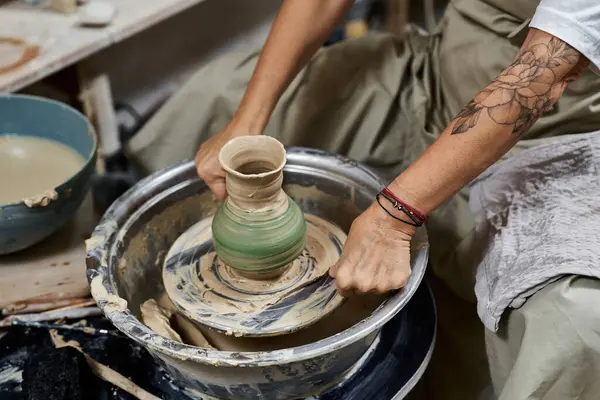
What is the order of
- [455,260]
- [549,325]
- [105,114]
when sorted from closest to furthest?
[549,325]
[455,260]
[105,114]

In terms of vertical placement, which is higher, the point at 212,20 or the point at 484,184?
the point at 484,184

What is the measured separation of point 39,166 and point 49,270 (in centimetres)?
26

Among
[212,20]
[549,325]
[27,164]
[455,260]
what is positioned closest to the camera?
[549,325]

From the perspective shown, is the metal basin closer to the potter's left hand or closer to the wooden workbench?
the potter's left hand

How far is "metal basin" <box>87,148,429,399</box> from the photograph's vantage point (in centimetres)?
100

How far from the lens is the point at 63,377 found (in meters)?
1.16

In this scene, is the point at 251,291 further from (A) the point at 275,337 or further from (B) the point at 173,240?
(B) the point at 173,240

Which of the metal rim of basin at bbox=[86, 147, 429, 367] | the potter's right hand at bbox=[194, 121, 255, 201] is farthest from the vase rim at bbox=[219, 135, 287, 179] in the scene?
the metal rim of basin at bbox=[86, 147, 429, 367]

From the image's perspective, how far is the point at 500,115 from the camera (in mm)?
1004

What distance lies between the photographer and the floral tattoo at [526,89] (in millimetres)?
990

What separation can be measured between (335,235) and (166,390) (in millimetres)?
455

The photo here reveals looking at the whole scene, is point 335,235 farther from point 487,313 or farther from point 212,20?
point 212,20

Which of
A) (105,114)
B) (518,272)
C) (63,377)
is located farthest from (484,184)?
(105,114)

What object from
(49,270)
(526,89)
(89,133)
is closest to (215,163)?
(89,133)
